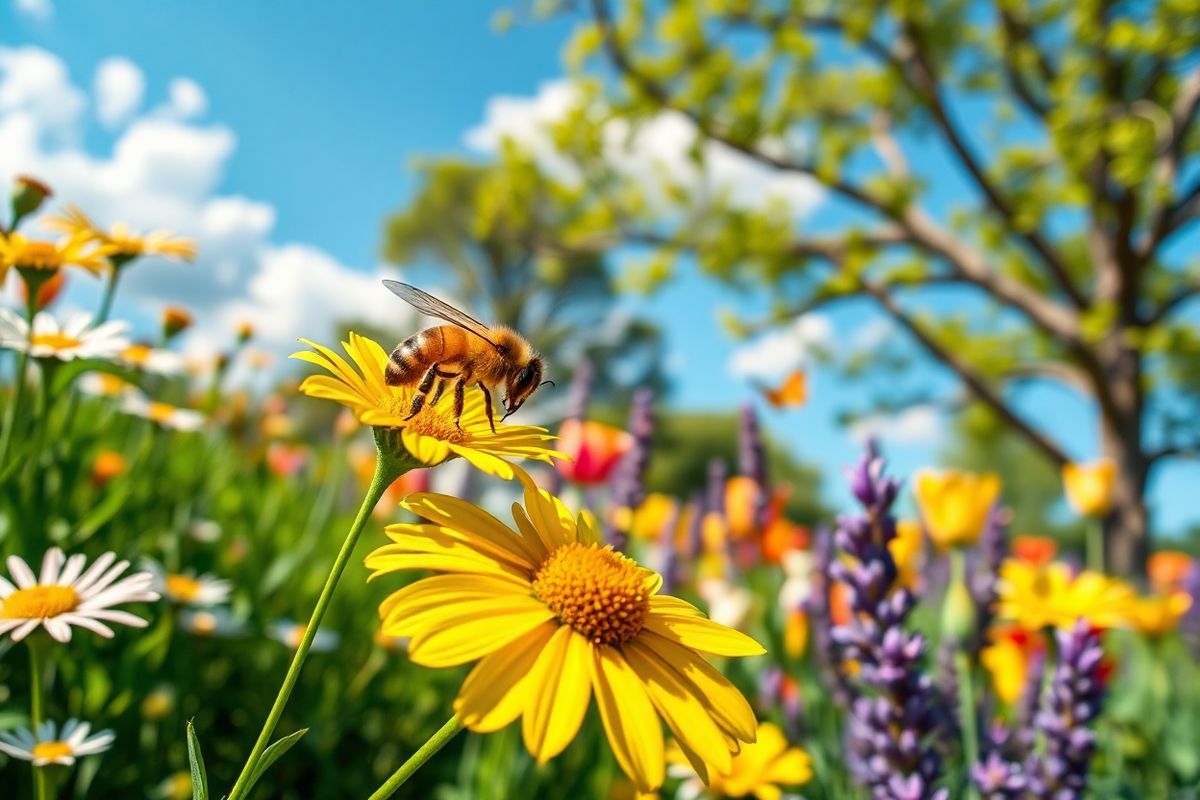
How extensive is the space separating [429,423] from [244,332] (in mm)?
2198

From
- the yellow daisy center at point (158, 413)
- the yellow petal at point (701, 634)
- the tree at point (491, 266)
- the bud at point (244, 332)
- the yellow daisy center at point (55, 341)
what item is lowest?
the yellow petal at point (701, 634)

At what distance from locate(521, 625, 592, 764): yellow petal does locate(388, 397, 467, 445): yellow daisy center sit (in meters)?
0.28

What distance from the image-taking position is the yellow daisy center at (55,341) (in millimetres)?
1415

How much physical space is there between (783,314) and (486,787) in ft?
40.7

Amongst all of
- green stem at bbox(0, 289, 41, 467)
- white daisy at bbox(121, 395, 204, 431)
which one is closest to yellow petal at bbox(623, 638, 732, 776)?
green stem at bbox(0, 289, 41, 467)

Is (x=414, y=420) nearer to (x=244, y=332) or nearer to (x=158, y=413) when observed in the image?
(x=158, y=413)

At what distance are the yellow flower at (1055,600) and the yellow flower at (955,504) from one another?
0.14 metres

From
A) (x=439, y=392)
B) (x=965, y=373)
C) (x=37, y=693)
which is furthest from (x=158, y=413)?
(x=965, y=373)

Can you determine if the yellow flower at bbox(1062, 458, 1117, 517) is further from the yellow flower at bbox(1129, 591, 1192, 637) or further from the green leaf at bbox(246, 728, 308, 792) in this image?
the green leaf at bbox(246, 728, 308, 792)

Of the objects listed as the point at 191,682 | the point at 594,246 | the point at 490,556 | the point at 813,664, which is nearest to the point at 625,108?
the point at 594,246

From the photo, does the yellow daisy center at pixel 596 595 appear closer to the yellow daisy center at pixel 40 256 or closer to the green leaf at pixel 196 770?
the green leaf at pixel 196 770

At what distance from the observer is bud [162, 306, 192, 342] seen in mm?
2309

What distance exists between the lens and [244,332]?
293cm

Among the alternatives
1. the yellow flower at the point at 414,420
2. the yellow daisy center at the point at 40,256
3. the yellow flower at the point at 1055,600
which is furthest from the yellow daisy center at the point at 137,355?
the yellow flower at the point at 1055,600
